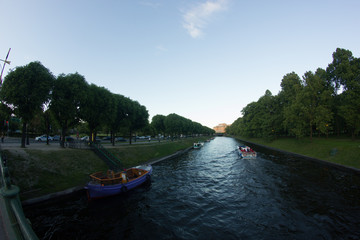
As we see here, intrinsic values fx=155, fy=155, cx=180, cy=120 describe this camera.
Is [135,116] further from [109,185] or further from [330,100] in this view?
[330,100]

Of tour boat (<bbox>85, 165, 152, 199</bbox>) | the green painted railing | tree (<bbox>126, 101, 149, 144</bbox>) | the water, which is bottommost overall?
the water

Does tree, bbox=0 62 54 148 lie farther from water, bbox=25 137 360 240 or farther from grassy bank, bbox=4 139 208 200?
water, bbox=25 137 360 240

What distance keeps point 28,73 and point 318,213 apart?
43.8 m

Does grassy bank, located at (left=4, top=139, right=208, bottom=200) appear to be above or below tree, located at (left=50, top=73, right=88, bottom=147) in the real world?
below

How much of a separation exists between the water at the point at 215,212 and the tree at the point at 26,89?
18260 mm

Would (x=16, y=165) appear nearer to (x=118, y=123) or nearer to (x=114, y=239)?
(x=114, y=239)

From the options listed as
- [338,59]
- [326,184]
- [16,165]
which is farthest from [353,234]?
[338,59]

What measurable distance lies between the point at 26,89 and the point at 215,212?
33492 millimetres

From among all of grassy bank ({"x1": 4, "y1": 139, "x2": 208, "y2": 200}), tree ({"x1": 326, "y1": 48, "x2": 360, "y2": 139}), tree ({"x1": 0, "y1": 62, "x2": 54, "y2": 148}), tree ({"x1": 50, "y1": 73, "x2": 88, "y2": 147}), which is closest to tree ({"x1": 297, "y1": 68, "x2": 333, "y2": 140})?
tree ({"x1": 326, "y1": 48, "x2": 360, "y2": 139})

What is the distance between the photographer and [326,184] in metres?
22.1

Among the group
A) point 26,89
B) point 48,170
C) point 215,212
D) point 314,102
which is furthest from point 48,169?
point 314,102

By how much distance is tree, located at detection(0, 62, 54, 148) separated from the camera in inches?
965

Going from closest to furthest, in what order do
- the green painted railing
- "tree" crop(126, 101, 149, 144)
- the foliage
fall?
the green painted railing → the foliage → "tree" crop(126, 101, 149, 144)

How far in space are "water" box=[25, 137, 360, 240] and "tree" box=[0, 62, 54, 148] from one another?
18.3 metres
